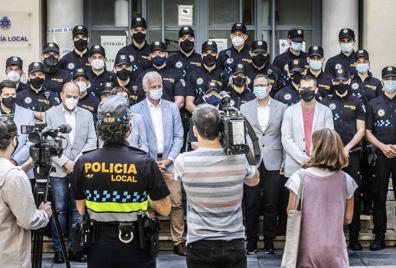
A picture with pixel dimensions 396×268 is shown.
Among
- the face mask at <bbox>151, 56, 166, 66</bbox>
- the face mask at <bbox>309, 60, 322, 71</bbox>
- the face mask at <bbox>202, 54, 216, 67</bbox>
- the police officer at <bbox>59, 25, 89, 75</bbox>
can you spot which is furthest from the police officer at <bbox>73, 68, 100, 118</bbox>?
the face mask at <bbox>309, 60, 322, 71</bbox>

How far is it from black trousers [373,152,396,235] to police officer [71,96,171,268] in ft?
16.0

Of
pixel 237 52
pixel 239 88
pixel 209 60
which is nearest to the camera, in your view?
pixel 239 88

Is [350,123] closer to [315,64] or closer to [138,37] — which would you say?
[315,64]

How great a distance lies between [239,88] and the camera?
31.7 ft

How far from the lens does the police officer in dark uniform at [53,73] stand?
10211mm

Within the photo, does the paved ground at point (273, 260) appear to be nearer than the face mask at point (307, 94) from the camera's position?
Yes

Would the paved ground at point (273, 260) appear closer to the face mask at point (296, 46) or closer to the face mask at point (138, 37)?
the face mask at point (296, 46)

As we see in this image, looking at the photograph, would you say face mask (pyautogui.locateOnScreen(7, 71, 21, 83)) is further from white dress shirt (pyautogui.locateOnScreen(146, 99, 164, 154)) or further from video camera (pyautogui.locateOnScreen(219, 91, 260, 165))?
video camera (pyautogui.locateOnScreen(219, 91, 260, 165))

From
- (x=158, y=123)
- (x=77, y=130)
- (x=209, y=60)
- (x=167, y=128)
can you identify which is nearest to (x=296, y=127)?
(x=167, y=128)

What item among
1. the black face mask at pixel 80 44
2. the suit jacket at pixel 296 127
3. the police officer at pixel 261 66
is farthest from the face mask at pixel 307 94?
the black face mask at pixel 80 44

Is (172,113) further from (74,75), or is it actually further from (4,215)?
(4,215)

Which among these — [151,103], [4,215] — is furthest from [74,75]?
[4,215]

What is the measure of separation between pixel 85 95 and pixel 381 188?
374 centimetres

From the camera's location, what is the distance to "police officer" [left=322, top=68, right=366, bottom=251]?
9.18 metres
